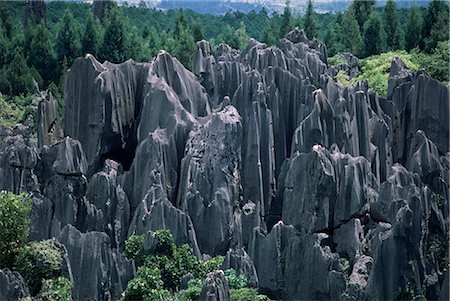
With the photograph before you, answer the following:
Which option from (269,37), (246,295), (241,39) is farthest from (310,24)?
(246,295)

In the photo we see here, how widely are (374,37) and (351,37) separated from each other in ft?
6.11

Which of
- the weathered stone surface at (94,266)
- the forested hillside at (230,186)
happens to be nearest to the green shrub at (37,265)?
the forested hillside at (230,186)

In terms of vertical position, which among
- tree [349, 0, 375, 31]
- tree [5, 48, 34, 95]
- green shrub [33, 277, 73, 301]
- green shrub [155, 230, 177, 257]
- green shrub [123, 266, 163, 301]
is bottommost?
green shrub [123, 266, 163, 301]

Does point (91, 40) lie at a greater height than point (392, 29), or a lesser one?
lesser

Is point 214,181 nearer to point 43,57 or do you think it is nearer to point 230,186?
point 230,186

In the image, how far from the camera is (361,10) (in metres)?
54.0

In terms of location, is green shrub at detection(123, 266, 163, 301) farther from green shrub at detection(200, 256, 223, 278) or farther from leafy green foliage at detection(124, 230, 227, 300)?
green shrub at detection(200, 256, 223, 278)

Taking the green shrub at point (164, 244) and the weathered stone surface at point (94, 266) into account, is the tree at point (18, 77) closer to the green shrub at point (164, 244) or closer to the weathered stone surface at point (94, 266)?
the weathered stone surface at point (94, 266)

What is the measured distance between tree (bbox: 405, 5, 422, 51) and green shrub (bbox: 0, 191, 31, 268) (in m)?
29.3

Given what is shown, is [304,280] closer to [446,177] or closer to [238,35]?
[446,177]

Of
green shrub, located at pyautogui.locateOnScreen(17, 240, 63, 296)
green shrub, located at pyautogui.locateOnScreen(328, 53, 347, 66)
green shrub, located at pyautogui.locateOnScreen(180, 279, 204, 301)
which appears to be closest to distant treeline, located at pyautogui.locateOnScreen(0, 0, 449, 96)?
green shrub, located at pyautogui.locateOnScreen(328, 53, 347, 66)

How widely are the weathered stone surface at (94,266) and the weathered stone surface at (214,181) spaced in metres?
2.92

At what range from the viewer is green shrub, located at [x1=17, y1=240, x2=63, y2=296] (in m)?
21.4

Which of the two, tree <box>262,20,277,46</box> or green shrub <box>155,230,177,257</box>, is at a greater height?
tree <box>262,20,277,46</box>
